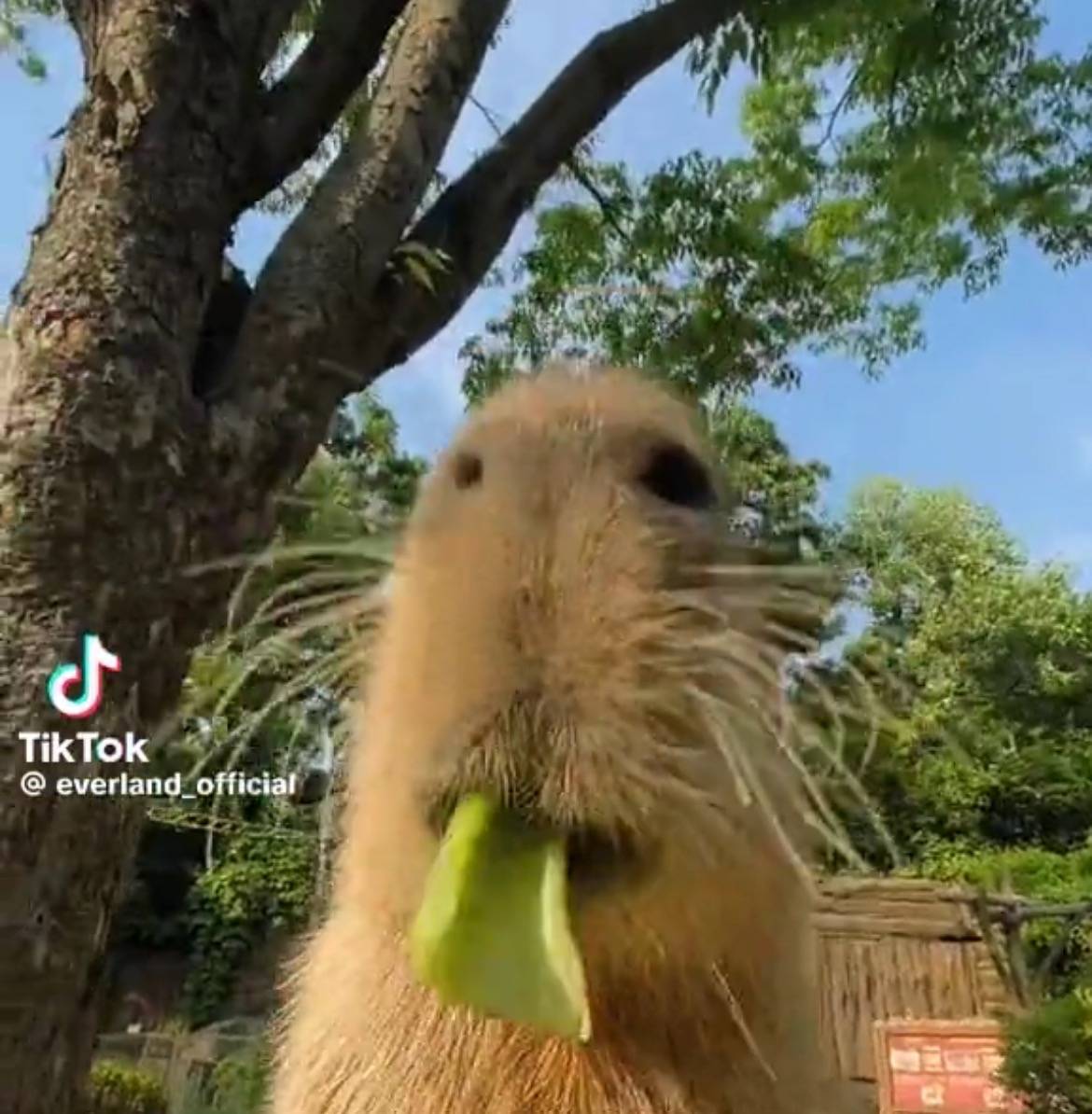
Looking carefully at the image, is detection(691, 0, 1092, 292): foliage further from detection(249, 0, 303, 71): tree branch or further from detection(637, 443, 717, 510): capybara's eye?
detection(637, 443, 717, 510): capybara's eye

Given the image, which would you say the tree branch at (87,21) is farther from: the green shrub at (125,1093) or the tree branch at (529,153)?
the green shrub at (125,1093)

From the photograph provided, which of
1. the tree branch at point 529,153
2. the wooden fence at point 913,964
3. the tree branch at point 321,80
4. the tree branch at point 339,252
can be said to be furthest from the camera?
the wooden fence at point 913,964

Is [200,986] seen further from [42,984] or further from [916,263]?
[42,984]

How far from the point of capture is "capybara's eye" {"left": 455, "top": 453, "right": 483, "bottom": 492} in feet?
1.95

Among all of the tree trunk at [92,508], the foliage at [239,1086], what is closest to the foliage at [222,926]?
the foliage at [239,1086]

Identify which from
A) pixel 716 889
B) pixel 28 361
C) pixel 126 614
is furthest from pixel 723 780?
pixel 28 361

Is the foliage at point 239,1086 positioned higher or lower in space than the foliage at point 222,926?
lower

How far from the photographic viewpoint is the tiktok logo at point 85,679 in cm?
241

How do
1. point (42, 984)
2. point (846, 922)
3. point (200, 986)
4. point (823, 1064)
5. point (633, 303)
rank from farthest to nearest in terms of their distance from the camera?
point (200, 986) → point (846, 922) → point (633, 303) → point (42, 984) → point (823, 1064)

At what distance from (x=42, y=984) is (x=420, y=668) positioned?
2.10 metres

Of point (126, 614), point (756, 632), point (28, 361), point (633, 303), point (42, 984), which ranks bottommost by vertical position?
point (756, 632)

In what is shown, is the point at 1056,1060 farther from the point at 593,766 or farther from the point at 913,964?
the point at 593,766

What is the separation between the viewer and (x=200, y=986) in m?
11.8

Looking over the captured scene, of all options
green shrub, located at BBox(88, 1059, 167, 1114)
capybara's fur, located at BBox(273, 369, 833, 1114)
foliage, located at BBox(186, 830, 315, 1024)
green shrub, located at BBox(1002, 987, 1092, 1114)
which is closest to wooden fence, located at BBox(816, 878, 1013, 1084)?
green shrub, located at BBox(1002, 987, 1092, 1114)
